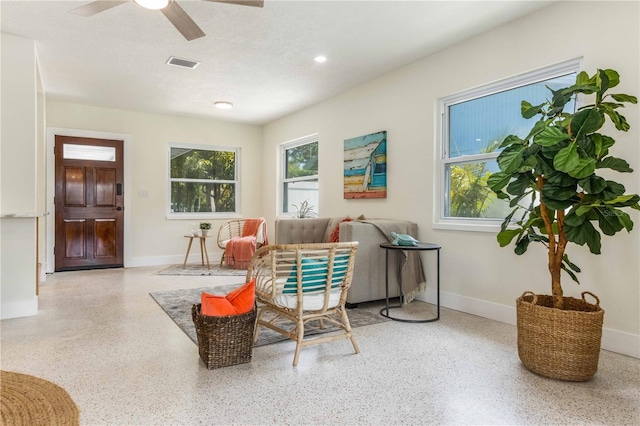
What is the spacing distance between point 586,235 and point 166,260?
602 cm

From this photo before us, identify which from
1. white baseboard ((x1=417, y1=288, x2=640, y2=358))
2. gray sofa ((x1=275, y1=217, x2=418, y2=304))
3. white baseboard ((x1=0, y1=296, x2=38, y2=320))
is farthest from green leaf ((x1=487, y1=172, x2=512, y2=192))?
white baseboard ((x1=0, y1=296, x2=38, y2=320))

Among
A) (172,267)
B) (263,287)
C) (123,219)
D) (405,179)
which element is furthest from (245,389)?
(123,219)

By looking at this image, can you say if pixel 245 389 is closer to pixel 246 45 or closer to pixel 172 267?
pixel 246 45

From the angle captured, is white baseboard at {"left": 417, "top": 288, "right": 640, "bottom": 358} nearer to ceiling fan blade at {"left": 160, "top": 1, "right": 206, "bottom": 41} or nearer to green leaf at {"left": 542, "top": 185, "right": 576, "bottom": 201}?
green leaf at {"left": 542, "top": 185, "right": 576, "bottom": 201}

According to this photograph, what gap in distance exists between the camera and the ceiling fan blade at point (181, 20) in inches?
94.3

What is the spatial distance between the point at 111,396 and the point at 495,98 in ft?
11.9

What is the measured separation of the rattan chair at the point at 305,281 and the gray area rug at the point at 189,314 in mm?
373

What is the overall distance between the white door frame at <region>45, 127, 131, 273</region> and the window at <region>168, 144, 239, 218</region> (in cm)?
67

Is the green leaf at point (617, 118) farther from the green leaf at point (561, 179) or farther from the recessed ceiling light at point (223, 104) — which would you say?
the recessed ceiling light at point (223, 104)

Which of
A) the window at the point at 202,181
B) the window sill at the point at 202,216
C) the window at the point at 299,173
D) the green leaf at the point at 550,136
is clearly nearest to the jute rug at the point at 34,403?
the green leaf at the point at 550,136

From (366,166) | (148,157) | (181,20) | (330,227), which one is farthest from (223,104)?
(181,20)

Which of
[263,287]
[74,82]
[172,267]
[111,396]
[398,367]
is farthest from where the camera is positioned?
[172,267]

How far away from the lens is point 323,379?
2.13 m

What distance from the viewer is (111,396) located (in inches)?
76.4
